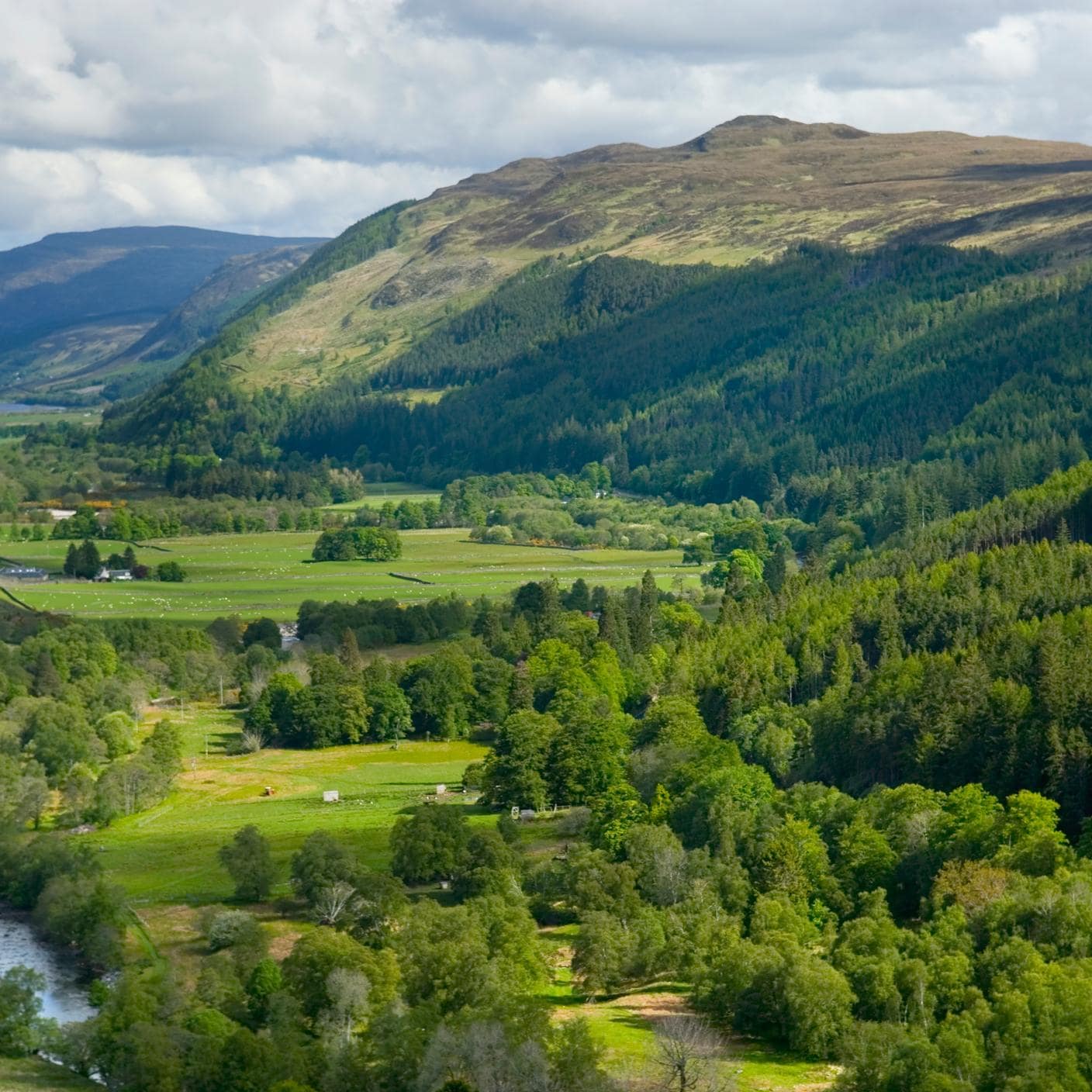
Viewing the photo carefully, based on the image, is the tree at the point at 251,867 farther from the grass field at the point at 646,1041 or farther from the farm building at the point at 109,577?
the farm building at the point at 109,577

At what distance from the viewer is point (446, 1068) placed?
208 feet

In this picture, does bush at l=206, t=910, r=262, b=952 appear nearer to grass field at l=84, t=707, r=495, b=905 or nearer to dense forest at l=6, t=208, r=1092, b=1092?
dense forest at l=6, t=208, r=1092, b=1092

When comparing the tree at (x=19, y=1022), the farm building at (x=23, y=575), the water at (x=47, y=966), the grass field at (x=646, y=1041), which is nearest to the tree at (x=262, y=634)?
the farm building at (x=23, y=575)

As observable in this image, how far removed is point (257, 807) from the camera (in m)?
111

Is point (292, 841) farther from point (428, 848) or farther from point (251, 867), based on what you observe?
point (428, 848)

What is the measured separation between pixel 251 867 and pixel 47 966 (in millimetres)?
10434

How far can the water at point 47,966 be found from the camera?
A: 260 feet

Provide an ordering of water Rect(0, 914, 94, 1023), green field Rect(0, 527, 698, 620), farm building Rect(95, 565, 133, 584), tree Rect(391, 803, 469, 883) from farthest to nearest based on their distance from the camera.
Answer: farm building Rect(95, 565, 133, 584)
green field Rect(0, 527, 698, 620)
tree Rect(391, 803, 469, 883)
water Rect(0, 914, 94, 1023)

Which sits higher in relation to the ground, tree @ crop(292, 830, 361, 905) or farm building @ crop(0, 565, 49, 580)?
farm building @ crop(0, 565, 49, 580)

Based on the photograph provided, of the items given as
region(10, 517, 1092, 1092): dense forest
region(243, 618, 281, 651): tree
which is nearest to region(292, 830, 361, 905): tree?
region(10, 517, 1092, 1092): dense forest

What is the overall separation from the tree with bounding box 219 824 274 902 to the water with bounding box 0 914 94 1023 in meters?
8.75

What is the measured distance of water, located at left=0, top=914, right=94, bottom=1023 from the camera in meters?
79.2

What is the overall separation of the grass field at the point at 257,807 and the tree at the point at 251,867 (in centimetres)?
86

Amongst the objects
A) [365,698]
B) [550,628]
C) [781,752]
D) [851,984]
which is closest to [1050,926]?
[851,984]
